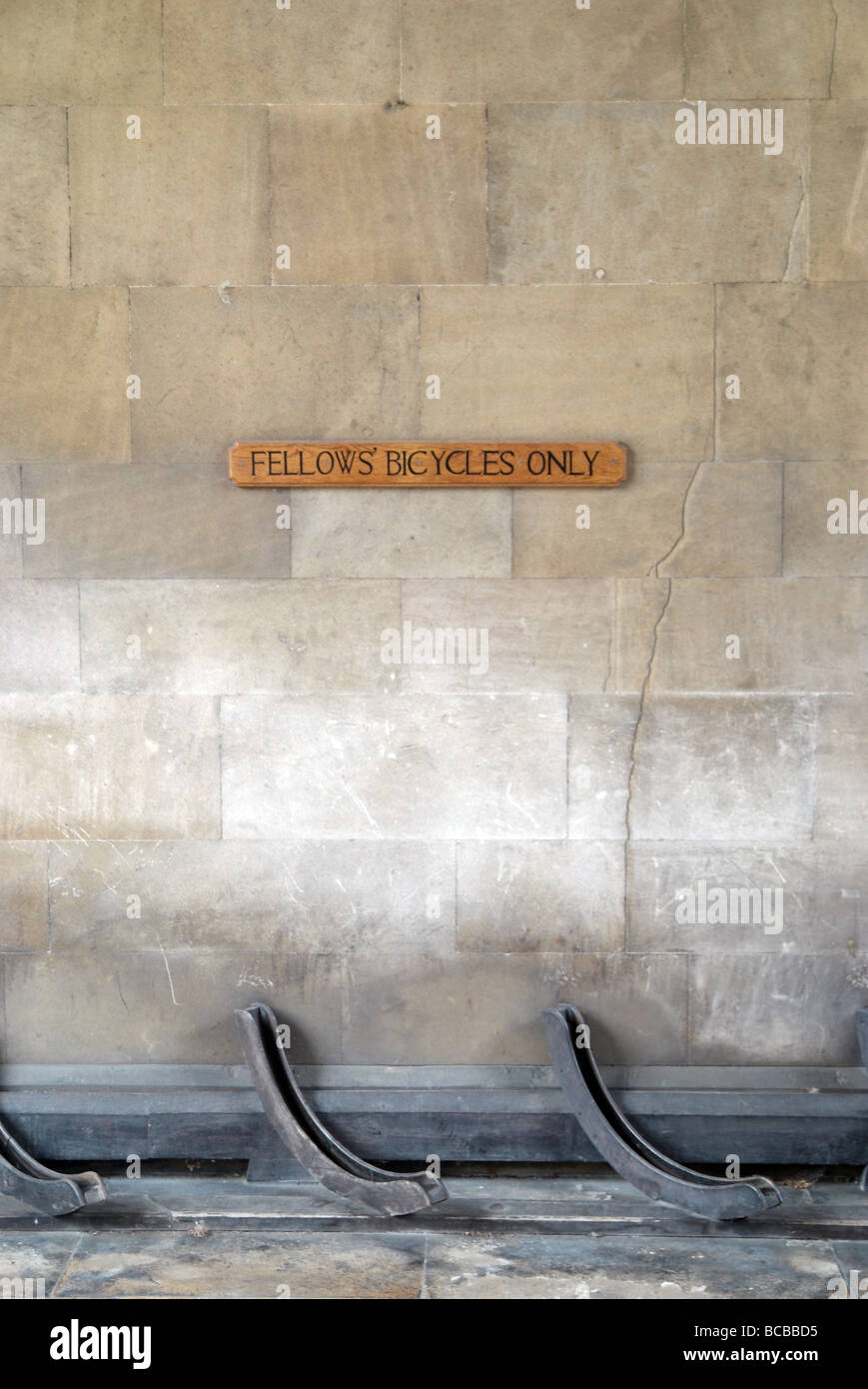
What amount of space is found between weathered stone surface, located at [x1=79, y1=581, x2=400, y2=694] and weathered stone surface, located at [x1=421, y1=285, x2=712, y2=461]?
840 mm

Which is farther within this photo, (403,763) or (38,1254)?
(403,763)

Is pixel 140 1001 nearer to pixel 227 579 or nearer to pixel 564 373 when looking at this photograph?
pixel 227 579

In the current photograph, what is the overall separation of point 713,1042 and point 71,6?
515 centimetres

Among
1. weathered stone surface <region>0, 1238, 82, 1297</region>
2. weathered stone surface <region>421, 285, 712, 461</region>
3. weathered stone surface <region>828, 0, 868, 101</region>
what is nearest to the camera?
weathered stone surface <region>0, 1238, 82, 1297</region>

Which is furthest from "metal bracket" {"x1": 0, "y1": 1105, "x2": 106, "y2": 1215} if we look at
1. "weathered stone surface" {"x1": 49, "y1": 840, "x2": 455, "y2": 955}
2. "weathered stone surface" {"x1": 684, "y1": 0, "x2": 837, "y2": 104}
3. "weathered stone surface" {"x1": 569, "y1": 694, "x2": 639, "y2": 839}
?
"weathered stone surface" {"x1": 684, "y1": 0, "x2": 837, "y2": 104}

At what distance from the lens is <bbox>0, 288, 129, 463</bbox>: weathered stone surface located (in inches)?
182

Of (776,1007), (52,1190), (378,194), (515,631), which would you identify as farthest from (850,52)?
(52,1190)

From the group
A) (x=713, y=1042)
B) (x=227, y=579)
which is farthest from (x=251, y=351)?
(x=713, y=1042)

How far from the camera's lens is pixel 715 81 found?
4.52 m

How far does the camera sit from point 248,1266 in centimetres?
409

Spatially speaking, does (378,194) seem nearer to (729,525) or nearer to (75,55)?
(75,55)

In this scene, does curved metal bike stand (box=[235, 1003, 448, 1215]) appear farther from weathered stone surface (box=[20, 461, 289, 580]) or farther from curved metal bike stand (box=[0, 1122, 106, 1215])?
weathered stone surface (box=[20, 461, 289, 580])
